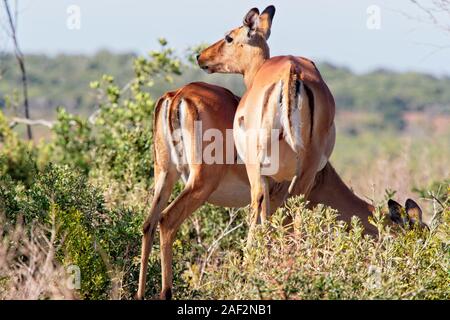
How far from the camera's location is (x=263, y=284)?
6852 mm

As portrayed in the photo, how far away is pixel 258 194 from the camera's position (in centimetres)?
888

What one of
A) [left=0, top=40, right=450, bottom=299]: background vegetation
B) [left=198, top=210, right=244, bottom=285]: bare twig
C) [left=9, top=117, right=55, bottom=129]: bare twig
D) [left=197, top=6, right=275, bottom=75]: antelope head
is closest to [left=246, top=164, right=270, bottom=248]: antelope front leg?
[left=0, top=40, right=450, bottom=299]: background vegetation

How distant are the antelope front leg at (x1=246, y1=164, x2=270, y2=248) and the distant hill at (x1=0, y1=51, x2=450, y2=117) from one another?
4223cm

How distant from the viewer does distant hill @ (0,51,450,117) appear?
55.5m

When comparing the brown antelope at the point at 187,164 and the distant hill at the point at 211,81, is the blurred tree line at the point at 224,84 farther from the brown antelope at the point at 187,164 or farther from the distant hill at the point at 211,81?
the brown antelope at the point at 187,164

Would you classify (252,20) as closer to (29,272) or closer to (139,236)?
(139,236)

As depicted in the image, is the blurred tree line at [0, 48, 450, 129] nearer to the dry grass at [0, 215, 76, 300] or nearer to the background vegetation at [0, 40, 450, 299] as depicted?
the background vegetation at [0, 40, 450, 299]

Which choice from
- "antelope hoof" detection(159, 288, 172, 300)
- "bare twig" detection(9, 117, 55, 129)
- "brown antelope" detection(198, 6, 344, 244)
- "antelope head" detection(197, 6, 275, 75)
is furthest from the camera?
"bare twig" detection(9, 117, 55, 129)

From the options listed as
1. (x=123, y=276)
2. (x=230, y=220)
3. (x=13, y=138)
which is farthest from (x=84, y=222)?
(x=13, y=138)

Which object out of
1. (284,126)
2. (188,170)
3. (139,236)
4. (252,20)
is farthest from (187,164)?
(252,20)

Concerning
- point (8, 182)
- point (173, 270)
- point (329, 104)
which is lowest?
point (173, 270)

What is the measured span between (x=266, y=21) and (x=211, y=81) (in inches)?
1802
